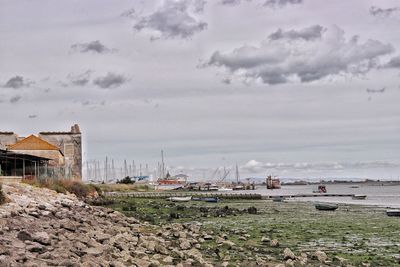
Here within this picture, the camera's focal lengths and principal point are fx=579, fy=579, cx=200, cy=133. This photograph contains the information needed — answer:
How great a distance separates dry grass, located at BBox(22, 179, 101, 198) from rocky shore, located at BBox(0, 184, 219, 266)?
1735 centimetres

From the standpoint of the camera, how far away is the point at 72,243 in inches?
790

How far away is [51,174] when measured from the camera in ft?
202

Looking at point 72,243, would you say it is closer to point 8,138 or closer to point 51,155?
point 51,155

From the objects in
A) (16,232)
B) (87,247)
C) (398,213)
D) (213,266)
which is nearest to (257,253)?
(213,266)

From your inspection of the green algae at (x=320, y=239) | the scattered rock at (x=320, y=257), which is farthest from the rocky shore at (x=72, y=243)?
the scattered rock at (x=320, y=257)

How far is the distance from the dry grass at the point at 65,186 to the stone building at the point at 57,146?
10165 mm

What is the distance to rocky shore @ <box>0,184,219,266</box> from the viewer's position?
16734 mm

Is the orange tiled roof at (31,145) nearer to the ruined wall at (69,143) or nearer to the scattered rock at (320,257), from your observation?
the ruined wall at (69,143)

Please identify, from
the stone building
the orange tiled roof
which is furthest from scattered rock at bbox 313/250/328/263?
the orange tiled roof

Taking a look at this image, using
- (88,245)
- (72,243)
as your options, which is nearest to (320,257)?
(88,245)

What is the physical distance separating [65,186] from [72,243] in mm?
37988

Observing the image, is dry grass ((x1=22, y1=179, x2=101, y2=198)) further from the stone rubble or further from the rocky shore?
the rocky shore

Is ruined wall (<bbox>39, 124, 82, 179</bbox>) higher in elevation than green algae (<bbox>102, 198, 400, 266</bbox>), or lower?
higher

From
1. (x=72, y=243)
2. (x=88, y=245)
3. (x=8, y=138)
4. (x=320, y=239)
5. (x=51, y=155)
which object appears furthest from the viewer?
(x=8, y=138)
